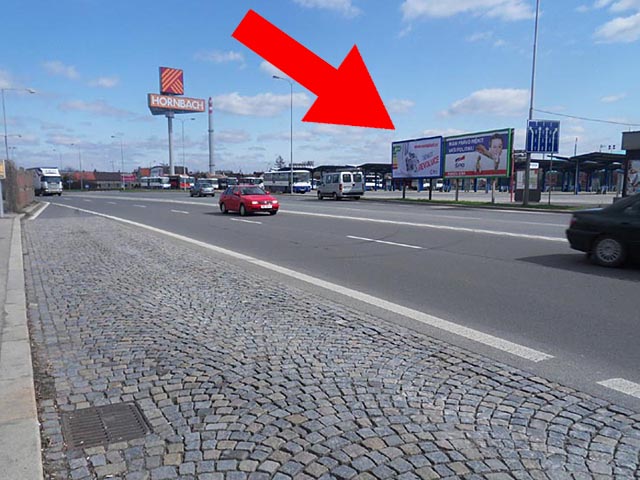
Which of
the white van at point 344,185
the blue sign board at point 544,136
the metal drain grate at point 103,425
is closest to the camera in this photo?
the metal drain grate at point 103,425

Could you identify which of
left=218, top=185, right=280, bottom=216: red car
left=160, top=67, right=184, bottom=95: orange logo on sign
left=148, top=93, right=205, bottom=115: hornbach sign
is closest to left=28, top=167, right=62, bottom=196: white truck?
left=218, top=185, right=280, bottom=216: red car

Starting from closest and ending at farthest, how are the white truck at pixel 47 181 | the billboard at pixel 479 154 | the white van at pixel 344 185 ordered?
the billboard at pixel 479 154, the white van at pixel 344 185, the white truck at pixel 47 181

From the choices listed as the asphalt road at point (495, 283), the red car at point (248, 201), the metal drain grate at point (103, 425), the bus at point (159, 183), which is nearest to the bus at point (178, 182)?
the bus at point (159, 183)

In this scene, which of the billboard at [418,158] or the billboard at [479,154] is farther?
the billboard at [418,158]

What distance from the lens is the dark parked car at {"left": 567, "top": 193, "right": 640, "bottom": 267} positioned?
884 cm

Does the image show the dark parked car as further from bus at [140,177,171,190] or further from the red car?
bus at [140,177,171,190]

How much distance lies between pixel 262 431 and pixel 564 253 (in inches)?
377

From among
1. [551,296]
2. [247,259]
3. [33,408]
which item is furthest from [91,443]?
[247,259]

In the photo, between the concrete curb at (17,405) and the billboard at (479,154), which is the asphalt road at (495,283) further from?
the billboard at (479,154)

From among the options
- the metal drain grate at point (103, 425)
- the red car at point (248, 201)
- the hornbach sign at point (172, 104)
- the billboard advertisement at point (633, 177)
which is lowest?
the metal drain grate at point (103, 425)

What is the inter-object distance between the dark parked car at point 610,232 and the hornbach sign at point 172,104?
10932cm

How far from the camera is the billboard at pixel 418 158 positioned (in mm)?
37312

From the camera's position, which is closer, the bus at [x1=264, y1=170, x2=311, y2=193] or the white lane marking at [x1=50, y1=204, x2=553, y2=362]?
the white lane marking at [x1=50, y1=204, x2=553, y2=362]

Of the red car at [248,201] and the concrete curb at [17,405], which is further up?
the red car at [248,201]
